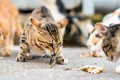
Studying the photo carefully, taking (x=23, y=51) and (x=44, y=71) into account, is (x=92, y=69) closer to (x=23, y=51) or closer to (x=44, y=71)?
(x=44, y=71)

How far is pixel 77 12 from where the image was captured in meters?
8.27

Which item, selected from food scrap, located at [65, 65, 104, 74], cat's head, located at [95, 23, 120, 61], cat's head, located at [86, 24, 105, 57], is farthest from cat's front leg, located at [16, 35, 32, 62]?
cat's head, located at [86, 24, 105, 57]

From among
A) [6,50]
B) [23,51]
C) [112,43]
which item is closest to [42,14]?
[23,51]

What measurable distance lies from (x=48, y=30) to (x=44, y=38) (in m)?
0.10

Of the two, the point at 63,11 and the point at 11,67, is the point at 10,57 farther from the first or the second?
the point at 63,11

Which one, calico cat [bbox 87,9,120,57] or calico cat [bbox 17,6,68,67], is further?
calico cat [bbox 87,9,120,57]

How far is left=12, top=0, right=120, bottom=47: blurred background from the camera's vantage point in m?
7.96

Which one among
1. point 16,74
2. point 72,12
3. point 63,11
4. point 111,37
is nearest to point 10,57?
point 16,74

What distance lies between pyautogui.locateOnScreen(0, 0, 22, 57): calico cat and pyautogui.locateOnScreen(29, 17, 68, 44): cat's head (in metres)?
0.86

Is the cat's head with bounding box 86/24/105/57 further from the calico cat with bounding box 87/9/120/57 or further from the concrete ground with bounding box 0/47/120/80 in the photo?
the concrete ground with bounding box 0/47/120/80

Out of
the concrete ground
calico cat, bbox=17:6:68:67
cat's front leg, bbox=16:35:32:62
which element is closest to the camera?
the concrete ground

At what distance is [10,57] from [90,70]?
140 cm

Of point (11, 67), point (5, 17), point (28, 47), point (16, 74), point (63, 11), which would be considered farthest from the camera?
point (63, 11)

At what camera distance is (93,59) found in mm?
5344
